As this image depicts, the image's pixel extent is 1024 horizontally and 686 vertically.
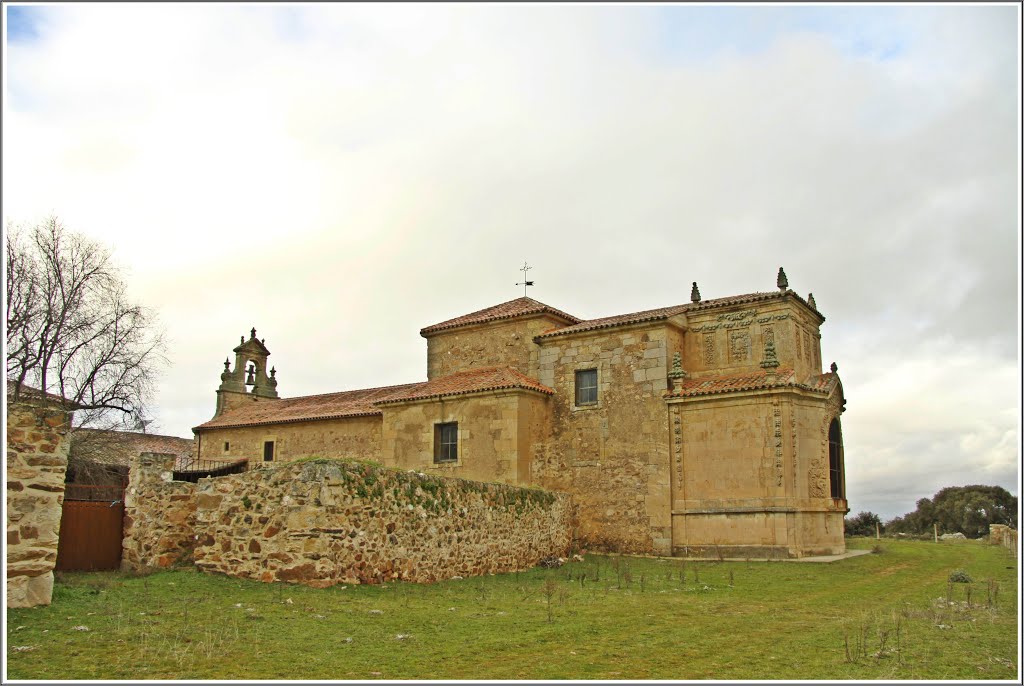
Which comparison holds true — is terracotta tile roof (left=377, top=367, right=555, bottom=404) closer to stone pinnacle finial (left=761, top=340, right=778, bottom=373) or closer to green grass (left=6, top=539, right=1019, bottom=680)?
stone pinnacle finial (left=761, top=340, right=778, bottom=373)

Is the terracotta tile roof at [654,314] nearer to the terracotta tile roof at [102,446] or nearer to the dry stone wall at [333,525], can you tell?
the dry stone wall at [333,525]

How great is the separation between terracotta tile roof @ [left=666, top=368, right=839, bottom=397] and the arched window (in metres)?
1.24

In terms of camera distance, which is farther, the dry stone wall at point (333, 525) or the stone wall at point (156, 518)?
the stone wall at point (156, 518)

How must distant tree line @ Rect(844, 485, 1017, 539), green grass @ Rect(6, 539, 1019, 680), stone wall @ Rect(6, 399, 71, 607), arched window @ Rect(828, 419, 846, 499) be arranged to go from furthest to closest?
distant tree line @ Rect(844, 485, 1017, 539) → arched window @ Rect(828, 419, 846, 499) → stone wall @ Rect(6, 399, 71, 607) → green grass @ Rect(6, 539, 1019, 680)

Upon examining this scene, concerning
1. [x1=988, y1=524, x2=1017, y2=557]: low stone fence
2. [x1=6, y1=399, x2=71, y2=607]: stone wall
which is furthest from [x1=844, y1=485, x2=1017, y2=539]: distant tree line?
[x1=6, y1=399, x2=71, y2=607]: stone wall

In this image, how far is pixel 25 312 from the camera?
79.9ft

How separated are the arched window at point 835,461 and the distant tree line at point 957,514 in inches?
914

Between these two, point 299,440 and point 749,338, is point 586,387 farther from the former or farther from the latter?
point 299,440

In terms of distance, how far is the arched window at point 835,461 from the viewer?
22406mm

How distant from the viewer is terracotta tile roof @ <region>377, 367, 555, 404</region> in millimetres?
24016

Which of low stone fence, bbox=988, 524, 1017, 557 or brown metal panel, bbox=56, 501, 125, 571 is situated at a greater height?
brown metal panel, bbox=56, 501, 125, 571

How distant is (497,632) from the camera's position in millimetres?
9219

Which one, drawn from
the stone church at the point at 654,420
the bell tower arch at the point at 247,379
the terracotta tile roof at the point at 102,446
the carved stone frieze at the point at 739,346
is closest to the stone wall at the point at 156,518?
the stone church at the point at 654,420

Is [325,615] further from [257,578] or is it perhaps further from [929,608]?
[929,608]
